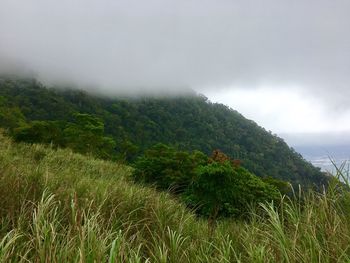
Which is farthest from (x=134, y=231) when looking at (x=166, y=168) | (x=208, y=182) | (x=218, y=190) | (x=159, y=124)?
(x=159, y=124)

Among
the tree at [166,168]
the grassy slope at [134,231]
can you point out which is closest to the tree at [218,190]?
the tree at [166,168]

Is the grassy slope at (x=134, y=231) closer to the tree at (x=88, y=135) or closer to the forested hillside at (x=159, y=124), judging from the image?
the tree at (x=88, y=135)

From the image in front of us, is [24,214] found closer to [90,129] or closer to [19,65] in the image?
[90,129]

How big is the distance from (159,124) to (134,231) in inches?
3280

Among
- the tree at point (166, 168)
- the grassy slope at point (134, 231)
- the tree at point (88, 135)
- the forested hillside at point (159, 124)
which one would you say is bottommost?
the forested hillside at point (159, 124)

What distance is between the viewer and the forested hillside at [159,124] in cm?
5122

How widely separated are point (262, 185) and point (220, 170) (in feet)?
7.69

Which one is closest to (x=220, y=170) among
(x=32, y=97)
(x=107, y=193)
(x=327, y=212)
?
(x=107, y=193)

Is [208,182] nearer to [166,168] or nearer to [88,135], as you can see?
[166,168]

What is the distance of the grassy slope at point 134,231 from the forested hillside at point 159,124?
787 inches

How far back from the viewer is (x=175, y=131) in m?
83.9

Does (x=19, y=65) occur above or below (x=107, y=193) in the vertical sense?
below

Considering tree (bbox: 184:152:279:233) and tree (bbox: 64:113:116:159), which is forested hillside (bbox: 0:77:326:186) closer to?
tree (bbox: 64:113:116:159)

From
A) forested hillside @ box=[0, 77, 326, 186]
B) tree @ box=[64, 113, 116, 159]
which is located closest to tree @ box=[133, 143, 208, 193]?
tree @ box=[64, 113, 116, 159]
